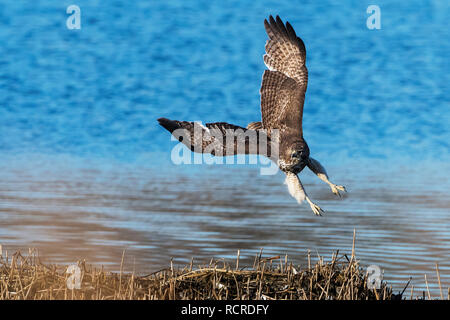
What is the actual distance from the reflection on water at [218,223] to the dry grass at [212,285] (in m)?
2.34

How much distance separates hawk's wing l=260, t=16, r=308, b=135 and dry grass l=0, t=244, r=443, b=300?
1.45m

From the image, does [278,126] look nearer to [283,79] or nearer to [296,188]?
[283,79]

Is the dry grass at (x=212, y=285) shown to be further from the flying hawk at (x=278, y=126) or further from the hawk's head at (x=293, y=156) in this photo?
the hawk's head at (x=293, y=156)

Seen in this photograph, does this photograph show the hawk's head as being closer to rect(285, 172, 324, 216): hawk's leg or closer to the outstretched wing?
rect(285, 172, 324, 216): hawk's leg

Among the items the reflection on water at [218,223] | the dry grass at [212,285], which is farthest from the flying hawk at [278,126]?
the reflection on water at [218,223]

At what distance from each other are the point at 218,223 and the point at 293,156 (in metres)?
6.75

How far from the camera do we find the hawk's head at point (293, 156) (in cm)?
723

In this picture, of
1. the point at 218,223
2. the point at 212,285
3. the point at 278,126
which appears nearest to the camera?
the point at 212,285

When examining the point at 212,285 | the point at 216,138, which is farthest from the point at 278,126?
the point at 212,285

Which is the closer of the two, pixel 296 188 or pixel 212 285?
pixel 212 285

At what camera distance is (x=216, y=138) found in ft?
24.1
